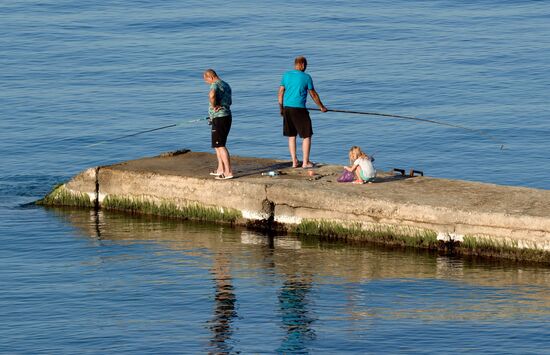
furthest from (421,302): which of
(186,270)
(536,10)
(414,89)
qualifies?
(536,10)

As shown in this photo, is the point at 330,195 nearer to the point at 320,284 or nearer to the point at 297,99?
the point at 297,99

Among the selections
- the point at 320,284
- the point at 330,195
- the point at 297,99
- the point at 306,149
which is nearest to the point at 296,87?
the point at 297,99

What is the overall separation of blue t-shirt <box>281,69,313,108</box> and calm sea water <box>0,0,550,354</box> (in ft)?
7.66

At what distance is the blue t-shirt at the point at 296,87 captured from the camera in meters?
22.8

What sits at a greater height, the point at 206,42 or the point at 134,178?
the point at 206,42

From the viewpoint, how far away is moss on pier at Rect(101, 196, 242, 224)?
23.4 m

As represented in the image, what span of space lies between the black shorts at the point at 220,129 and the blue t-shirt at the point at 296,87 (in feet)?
3.53

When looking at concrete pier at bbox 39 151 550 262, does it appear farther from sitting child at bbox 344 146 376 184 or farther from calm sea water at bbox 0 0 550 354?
calm sea water at bbox 0 0 550 354

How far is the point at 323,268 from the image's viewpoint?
21.0m

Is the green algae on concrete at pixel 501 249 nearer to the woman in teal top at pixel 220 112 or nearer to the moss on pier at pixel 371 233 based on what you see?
the moss on pier at pixel 371 233

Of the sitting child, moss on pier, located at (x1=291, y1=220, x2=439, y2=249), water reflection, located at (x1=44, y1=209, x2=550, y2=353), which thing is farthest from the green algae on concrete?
the sitting child

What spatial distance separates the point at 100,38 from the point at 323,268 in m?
27.4

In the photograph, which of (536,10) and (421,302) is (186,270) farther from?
(536,10)

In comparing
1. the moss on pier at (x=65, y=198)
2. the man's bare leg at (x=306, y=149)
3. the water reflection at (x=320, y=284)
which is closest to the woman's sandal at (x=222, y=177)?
the water reflection at (x=320, y=284)
